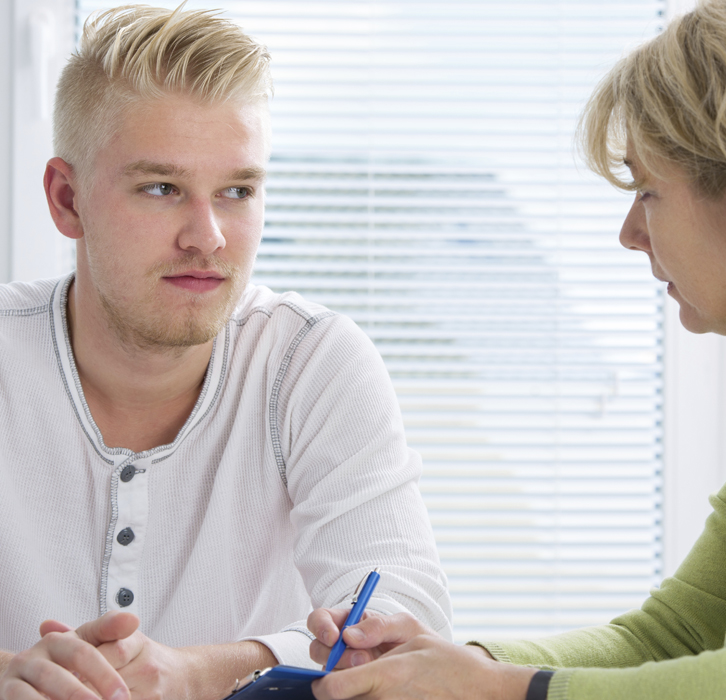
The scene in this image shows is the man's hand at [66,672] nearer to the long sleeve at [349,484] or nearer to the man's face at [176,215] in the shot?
the long sleeve at [349,484]

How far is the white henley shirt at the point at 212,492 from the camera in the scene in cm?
120

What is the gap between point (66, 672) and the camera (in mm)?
850

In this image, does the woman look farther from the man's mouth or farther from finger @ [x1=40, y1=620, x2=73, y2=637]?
the man's mouth

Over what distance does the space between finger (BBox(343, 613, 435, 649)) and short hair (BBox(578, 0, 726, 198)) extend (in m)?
0.62

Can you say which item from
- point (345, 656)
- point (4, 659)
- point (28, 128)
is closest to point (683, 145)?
point (345, 656)

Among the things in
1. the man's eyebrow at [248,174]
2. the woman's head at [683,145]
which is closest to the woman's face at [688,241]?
the woman's head at [683,145]

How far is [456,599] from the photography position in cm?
211

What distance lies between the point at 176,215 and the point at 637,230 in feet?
2.22

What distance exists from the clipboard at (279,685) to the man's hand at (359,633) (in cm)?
9

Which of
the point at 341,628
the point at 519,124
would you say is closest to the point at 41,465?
the point at 341,628

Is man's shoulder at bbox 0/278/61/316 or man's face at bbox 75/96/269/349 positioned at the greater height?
man's face at bbox 75/96/269/349

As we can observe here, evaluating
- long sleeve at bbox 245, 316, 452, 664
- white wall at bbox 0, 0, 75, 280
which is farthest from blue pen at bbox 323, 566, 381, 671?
white wall at bbox 0, 0, 75, 280

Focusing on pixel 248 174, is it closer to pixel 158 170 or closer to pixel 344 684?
pixel 158 170

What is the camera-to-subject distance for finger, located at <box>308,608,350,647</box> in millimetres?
875
